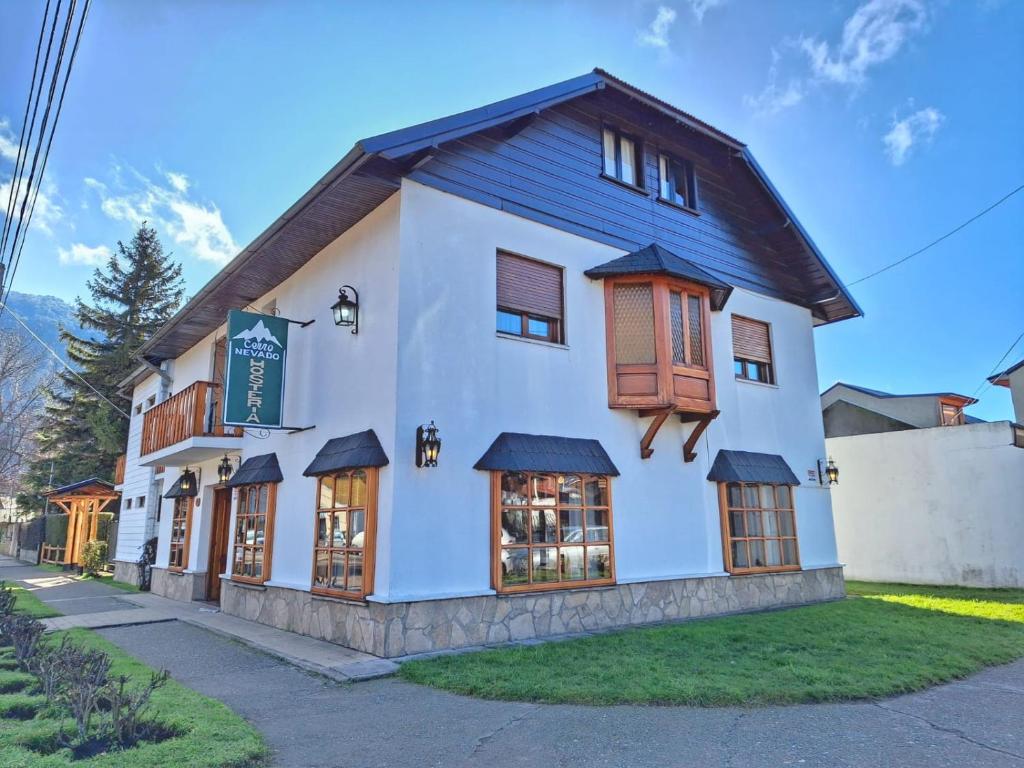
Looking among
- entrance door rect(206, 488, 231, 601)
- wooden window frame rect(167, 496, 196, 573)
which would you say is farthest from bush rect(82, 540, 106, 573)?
entrance door rect(206, 488, 231, 601)

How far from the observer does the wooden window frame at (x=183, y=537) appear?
14016 mm

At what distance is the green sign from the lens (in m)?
9.29

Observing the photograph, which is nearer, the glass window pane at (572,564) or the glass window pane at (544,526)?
the glass window pane at (544,526)

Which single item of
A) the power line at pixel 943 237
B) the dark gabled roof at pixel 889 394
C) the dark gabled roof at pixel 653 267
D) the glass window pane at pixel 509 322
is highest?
the power line at pixel 943 237

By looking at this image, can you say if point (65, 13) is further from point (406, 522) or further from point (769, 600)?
point (769, 600)

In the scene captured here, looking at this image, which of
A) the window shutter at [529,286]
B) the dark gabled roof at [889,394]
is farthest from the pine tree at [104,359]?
the dark gabled roof at [889,394]

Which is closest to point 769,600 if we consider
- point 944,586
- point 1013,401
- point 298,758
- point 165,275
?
point 944,586

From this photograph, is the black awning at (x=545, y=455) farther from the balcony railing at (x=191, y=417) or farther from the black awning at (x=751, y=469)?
the balcony railing at (x=191, y=417)

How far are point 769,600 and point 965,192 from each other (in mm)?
13236

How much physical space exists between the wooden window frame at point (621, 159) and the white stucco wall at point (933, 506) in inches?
394

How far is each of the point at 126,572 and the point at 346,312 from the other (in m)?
14.3

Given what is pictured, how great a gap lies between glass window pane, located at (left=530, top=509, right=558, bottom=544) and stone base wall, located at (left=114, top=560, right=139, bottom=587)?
13548mm

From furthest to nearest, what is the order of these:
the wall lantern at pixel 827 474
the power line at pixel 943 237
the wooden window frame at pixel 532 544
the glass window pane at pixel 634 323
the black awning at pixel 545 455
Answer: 1. the power line at pixel 943 237
2. the wall lantern at pixel 827 474
3. the glass window pane at pixel 634 323
4. the black awning at pixel 545 455
5. the wooden window frame at pixel 532 544

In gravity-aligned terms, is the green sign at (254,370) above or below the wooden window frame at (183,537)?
above
